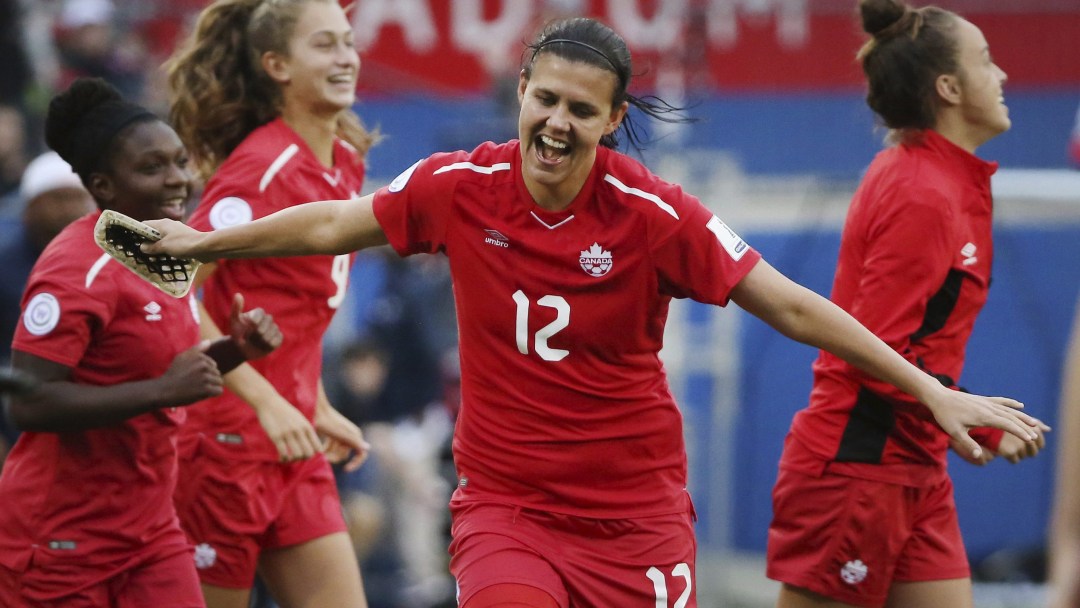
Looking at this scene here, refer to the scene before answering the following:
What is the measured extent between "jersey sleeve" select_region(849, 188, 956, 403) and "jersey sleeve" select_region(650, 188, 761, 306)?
84 cm

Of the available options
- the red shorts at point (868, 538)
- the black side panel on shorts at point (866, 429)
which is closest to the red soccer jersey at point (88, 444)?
the red shorts at point (868, 538)

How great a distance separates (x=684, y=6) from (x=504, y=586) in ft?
27.4

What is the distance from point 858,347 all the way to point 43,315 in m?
2.29

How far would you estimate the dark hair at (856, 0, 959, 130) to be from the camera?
4996mm

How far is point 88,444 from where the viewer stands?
14.5ft

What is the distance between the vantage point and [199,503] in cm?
513

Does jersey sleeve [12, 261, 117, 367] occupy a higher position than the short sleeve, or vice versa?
the short sleeve

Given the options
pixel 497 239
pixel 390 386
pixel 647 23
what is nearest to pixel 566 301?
pixel 497 239

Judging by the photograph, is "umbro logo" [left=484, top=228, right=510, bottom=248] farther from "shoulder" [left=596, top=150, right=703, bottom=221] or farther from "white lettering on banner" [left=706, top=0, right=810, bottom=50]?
"white lettering on banner" [left=706, top=0, right=810, bottom=50]

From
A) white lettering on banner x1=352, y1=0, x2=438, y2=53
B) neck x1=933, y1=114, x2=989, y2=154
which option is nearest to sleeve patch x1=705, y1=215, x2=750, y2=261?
neck x1=933, y1=114, x2=989, y2=154

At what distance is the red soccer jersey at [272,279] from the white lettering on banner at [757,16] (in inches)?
283

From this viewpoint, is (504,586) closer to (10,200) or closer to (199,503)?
(199,503)

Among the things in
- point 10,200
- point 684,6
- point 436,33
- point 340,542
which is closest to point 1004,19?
point 684,6

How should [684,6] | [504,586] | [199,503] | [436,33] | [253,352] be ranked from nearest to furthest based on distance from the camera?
[504,586] → [253,352] → [199,503] → [684,6] → [436,33]
